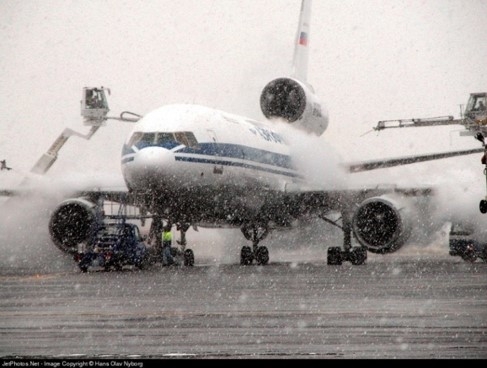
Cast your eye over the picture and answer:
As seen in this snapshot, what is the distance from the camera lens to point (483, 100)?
4959cm

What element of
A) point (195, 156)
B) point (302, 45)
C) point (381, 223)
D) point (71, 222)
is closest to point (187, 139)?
point (195, 156)

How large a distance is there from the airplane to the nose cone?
0.03 meters

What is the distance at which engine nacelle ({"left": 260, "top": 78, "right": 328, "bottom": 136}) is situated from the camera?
1628 inches

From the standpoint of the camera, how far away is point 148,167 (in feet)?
102

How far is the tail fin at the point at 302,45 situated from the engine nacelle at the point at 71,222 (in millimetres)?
16817

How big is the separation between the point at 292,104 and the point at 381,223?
879cm

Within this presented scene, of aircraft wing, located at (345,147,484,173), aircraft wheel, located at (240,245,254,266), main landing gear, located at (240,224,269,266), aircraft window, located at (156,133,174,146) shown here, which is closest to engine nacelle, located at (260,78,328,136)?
aircraft wing, located at (345,147,484,173)

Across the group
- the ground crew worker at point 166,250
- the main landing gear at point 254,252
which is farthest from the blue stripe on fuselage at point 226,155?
the ground crew worker at point 166,250

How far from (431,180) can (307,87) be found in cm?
696

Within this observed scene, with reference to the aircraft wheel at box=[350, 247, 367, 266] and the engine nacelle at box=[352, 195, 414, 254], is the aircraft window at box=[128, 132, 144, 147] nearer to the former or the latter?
the engine nacelle at box=[352, 195, 414, 254]

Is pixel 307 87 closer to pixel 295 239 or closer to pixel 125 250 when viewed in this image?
pixel 295 239

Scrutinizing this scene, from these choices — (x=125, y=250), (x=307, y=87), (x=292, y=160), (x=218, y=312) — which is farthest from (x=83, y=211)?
(x=218, y=312)

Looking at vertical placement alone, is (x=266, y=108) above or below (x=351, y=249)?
above

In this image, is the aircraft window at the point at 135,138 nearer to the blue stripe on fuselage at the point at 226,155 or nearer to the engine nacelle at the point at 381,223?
the blue stripe on fuselage at the point at 226,155
